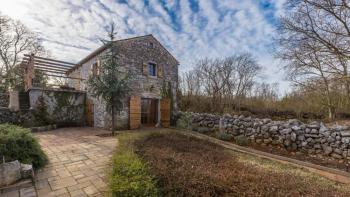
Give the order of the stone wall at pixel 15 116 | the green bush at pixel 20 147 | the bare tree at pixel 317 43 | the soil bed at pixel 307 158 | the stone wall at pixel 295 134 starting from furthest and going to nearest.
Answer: the stone wall at pixel 15 116 → the bare tree at pixel 317 43 → the stone wall at pixel 295 134 → the soil bed at pixel 307 158 → the green bush at pixel 20 147

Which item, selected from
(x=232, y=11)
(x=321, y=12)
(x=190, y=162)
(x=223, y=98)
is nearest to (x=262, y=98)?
(x=223, y=98)

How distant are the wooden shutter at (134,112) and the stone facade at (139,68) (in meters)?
0.22

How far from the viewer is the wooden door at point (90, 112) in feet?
33.8

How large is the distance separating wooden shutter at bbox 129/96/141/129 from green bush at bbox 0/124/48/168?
563 centimetres

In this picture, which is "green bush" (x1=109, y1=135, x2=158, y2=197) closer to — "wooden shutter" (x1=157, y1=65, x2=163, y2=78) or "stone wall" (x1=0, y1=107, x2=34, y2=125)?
"wooden shutter" (x1=157, y1=65, x2=163, y2=78)

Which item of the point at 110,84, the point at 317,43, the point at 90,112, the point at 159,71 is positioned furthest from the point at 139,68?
the point at 317,43

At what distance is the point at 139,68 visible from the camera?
9992 millimetres

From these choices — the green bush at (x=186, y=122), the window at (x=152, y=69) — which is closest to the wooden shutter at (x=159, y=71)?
the window at (x=152, y=69)

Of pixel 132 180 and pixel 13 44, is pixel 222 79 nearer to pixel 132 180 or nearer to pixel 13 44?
pixel 132 180

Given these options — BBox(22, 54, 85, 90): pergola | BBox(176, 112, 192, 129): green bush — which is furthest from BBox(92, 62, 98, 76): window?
BBox(176, 112, 192, 129): green bush

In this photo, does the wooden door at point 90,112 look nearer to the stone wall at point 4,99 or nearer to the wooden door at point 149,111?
the wooden door at point 149,111

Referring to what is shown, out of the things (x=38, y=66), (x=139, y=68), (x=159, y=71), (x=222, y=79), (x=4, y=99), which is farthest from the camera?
(x=222, y=79)

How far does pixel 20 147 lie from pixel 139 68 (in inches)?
283

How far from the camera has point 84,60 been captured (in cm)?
1123
